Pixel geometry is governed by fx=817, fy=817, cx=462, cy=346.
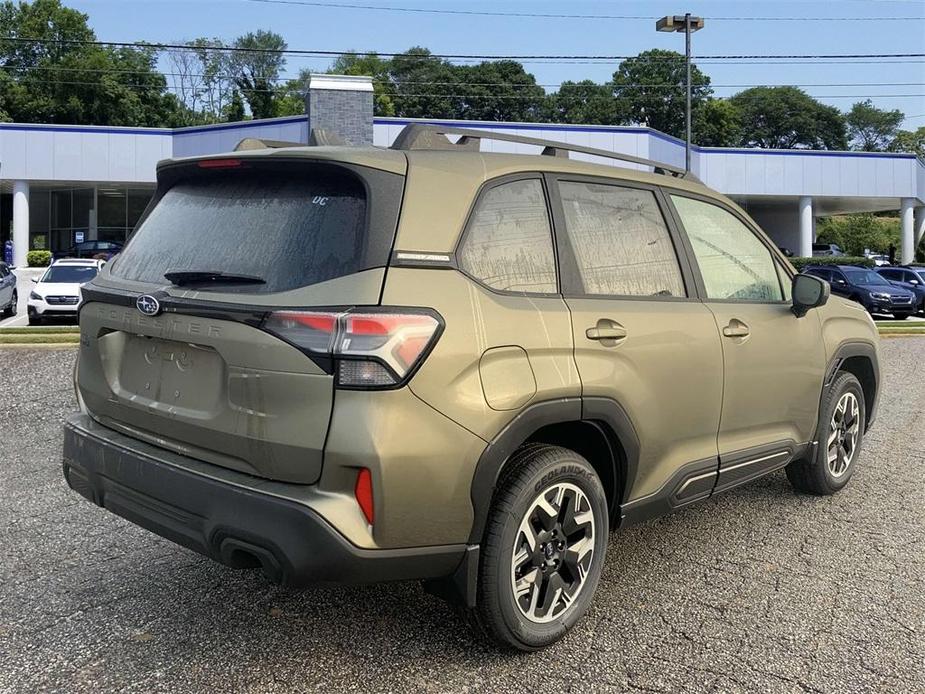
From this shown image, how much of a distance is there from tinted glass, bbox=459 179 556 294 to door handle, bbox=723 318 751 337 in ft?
3.78

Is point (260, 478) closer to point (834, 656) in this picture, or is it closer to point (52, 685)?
point (52, 685)

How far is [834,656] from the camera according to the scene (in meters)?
3.10

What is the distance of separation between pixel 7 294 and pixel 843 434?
2061 centimetres

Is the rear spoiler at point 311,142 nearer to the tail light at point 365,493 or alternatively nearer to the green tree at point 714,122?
the tail light at point 365,493

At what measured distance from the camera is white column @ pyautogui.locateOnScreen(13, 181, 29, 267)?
3756 cm

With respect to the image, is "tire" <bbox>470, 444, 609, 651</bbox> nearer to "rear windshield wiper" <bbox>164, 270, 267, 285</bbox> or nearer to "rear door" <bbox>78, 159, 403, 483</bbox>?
"rear door" <bbox>78, 159, 403, 483</bbox>

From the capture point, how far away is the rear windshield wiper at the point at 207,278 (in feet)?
9.16

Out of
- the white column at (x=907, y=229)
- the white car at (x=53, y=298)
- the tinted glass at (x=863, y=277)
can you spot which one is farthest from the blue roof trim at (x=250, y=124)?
the white column at (x=907, y=229)

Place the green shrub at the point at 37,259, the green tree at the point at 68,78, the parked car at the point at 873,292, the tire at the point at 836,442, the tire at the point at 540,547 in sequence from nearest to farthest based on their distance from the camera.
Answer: the tire at the point at 540,547 → the tire at the point at 836,442 → the parked car at the point at 873,292 → the green shrub at the point at 37,259 → the green tree at the point at 68,78

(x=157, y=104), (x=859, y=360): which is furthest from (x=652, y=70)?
(x=859, y=360)

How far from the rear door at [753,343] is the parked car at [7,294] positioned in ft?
65.7

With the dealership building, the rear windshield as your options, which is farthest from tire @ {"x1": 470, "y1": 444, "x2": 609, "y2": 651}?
the dealership building

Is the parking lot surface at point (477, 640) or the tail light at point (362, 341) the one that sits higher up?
the tail light at point (362, 341)

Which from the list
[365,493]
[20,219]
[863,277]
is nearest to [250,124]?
[20,219]
